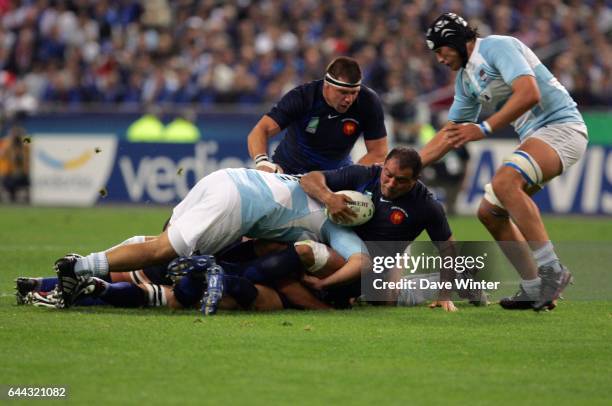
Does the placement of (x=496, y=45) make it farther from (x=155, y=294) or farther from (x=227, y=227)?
(x=155, y=294)

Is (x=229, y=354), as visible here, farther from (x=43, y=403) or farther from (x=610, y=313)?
(x=610, y=313)

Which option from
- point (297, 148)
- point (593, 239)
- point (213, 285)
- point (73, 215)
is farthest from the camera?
point (73, 215)

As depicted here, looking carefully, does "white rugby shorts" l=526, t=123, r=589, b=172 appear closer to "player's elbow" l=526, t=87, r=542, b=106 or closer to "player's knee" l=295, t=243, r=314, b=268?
"player's elbow" l=526, t=87, r=542, b=106

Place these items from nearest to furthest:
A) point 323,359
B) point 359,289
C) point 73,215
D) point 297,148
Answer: point 323,359 < point 359,289 < point 297,148 < point 73,215

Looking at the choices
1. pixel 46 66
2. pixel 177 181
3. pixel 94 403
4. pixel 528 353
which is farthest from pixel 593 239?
pixel 46 66

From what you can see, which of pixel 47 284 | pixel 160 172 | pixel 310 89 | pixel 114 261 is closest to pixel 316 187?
pixel 114 261

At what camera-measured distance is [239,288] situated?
8719mm

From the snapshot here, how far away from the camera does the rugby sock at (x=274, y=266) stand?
8.77 m

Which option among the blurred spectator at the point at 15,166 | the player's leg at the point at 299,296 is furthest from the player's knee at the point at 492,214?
the blurred spectator at the point at 15,166

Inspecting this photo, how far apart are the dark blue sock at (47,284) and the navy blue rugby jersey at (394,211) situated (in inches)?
84.7

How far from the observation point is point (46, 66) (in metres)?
24.9

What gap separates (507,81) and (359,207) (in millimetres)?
1417

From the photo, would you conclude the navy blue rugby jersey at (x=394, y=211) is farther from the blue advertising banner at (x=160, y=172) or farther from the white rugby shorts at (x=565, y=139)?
the blue advertising banner at (x=160, y=172)

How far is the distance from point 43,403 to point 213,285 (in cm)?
285
